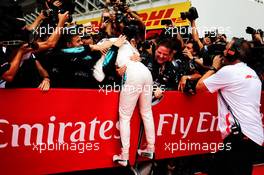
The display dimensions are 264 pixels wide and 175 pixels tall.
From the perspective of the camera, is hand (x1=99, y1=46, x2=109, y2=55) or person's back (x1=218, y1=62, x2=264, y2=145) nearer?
person's back (x1=218, y1=62, x2=264, y2=145)

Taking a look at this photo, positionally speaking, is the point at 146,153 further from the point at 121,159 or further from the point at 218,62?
the point at 218,62

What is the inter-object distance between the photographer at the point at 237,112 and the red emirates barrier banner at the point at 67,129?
39.0 inches

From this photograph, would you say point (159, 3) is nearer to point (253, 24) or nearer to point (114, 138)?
point (253, 24)

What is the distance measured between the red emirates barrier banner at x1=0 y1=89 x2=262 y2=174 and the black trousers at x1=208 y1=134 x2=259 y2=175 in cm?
113

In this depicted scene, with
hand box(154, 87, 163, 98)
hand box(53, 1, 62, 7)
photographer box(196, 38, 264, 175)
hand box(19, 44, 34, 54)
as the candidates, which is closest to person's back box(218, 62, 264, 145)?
photographer box(196, 38, 264, 175)

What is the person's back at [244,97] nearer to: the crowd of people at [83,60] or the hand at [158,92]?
the crowd of people at [83,60]

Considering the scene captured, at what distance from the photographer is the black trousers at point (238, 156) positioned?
2876mm

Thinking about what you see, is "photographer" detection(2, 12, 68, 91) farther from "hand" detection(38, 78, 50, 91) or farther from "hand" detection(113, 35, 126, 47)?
"hand" detection(113, 35, 126, 47)

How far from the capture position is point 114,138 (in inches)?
142

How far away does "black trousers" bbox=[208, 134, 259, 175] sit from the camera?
288cm

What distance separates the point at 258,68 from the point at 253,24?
933 cm

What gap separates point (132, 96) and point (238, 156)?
1.21 metres

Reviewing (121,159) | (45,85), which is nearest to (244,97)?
(121,159)

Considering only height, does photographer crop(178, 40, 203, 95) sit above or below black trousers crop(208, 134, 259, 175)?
above
